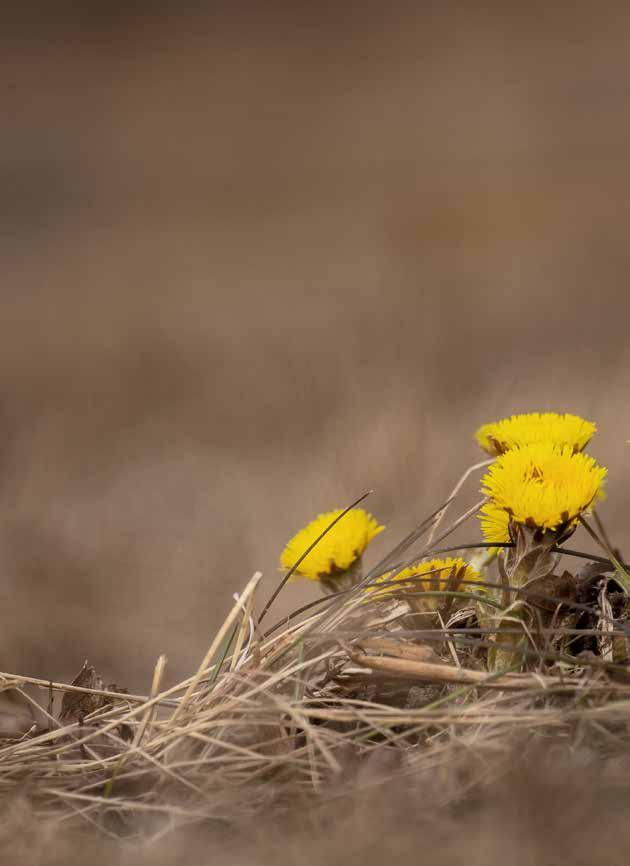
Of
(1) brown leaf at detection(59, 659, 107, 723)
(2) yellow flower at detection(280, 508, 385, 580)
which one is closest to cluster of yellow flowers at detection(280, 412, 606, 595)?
(2) yellow flower at detection(280, 508, 385, 580)

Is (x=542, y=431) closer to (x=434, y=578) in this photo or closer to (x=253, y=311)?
(x=434, y=578)

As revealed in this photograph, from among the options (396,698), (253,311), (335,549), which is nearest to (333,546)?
(335,549)

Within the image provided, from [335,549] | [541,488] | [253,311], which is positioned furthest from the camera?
[253,311]

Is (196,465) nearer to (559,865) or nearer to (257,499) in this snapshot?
(257,499)

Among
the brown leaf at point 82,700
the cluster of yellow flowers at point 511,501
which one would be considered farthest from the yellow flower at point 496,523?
the brown leaf at point 82,700

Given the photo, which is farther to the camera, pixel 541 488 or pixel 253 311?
pixel 253 311
